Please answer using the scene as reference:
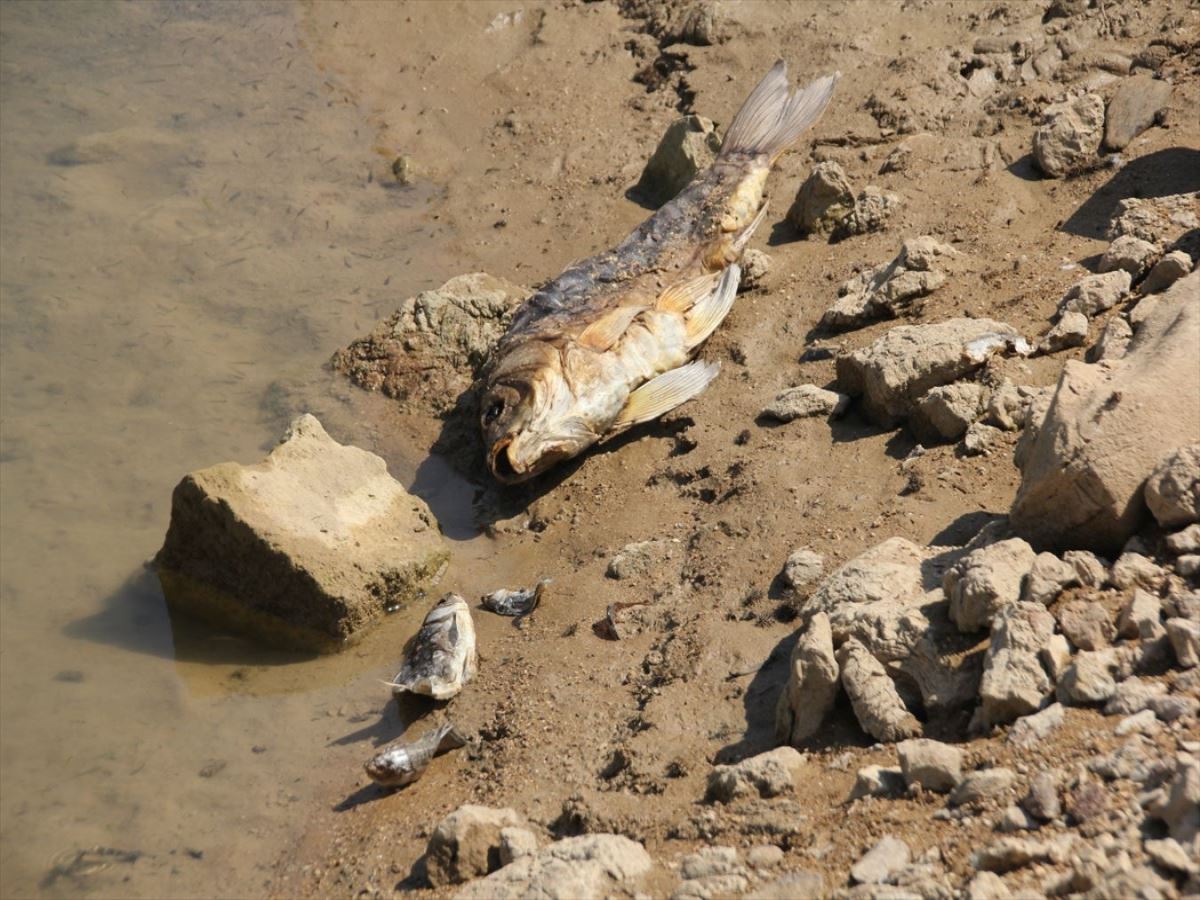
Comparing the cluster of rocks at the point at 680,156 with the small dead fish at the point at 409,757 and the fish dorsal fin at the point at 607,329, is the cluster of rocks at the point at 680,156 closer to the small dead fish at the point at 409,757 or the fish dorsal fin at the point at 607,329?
the fish dorsal fin at the point at 607,329

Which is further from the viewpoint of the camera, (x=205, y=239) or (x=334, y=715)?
(x=205, y=239)

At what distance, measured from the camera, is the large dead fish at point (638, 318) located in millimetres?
6406

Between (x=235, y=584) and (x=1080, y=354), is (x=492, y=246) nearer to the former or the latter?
(x=235, y=584)

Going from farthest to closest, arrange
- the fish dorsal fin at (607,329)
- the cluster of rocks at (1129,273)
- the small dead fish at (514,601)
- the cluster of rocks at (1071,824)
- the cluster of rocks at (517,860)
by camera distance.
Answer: the fish dorsal fin at (607,329), the small dead fish at (514,601), the cluster of rocks at (1129,273), the cluster of rocks at (517,860), the cluster of rocks at (1071,824)

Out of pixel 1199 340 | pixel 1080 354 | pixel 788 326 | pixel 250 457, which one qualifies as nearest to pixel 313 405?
pixel 250 457

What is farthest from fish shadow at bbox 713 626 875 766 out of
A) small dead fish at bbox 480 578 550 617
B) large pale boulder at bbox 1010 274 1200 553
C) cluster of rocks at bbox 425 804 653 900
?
small dead fish at bbox 480 578 550 617

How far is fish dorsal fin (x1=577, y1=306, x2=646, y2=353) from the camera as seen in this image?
22.0 feet

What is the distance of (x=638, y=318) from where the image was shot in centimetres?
690

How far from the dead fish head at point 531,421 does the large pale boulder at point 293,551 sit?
0.57 metres

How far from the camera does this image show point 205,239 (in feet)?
27.6

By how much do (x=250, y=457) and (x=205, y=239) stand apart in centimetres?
233

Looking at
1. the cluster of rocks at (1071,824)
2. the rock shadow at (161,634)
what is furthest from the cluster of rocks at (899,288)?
the cluster of rocks at (1071,824)

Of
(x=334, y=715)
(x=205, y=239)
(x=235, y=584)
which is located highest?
Answer: (x=205, y=239)

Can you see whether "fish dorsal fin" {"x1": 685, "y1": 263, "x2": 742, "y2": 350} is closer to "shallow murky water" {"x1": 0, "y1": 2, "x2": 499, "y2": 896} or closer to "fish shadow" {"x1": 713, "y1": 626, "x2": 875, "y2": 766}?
"shallow murky water" {"x1": 0, "y1": 2, "x2": 499, "y2": 896}
